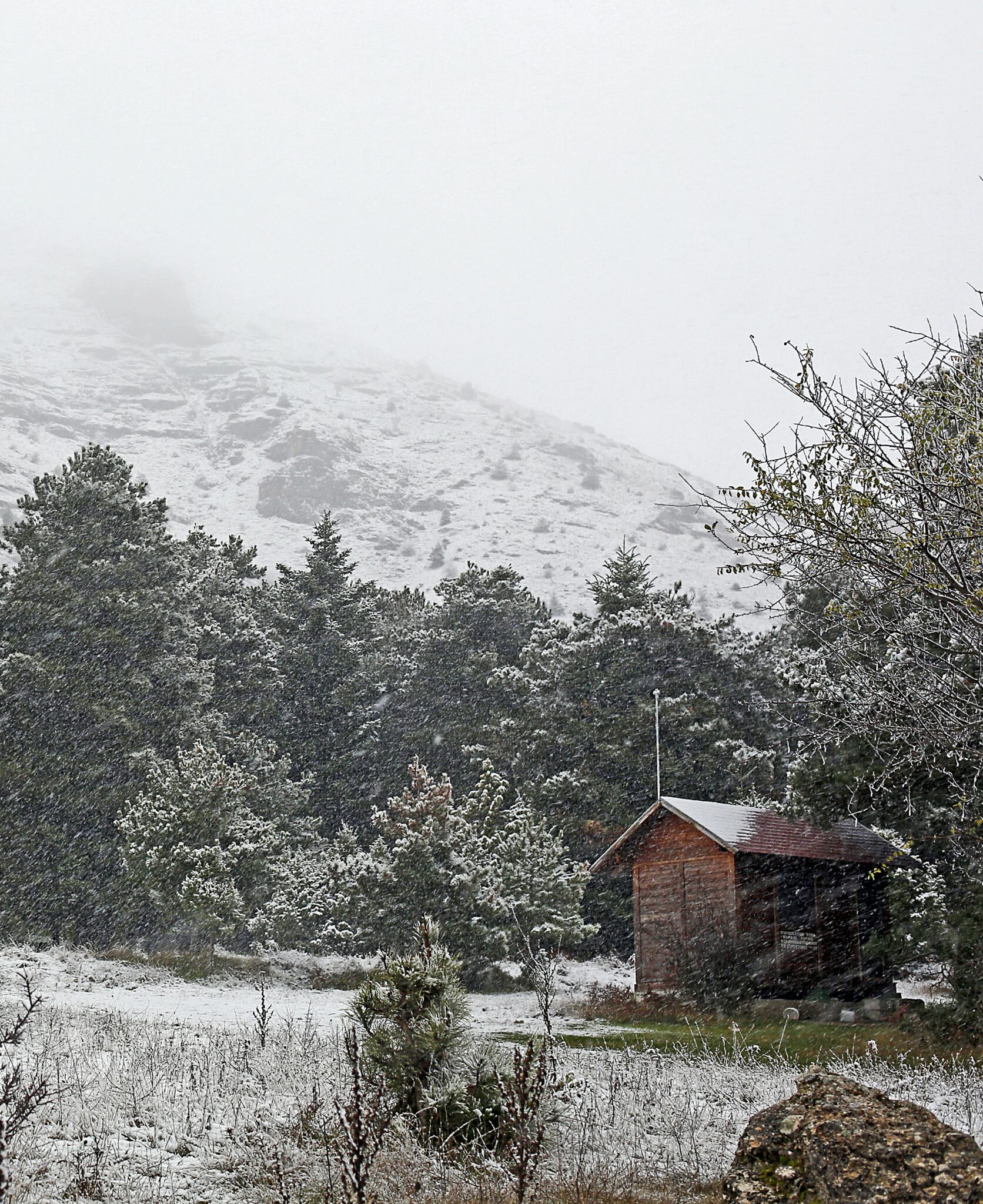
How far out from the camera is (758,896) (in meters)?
22.9

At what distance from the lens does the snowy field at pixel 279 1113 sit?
6250 mm

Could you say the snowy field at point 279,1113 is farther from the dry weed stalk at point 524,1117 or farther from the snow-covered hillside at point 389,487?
the snow-covered hillside at point 389,487

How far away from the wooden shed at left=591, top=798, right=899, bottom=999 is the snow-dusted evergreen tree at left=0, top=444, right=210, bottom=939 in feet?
48.4

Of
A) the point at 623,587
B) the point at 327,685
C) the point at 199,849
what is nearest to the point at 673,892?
the point at 199,849

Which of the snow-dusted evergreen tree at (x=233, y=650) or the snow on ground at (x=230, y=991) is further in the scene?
the snow-dusted evergreen tree at (x=233, y=650)

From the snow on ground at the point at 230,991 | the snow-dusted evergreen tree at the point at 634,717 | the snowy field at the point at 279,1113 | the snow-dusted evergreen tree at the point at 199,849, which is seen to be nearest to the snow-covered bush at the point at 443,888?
the snow on ground at the point at 230,991

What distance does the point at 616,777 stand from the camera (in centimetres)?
3394

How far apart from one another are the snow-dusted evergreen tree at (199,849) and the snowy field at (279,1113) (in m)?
10.8

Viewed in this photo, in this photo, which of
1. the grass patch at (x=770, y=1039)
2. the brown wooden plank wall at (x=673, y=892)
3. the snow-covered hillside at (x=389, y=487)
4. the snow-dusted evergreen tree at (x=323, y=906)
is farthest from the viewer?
the snow-covered hillside at (x=389, y=487)

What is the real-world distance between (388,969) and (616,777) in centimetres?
2691

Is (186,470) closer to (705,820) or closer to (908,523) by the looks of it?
(705,820)

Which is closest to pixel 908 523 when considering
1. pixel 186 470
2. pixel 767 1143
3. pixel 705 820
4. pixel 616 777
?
pixel 767 1143

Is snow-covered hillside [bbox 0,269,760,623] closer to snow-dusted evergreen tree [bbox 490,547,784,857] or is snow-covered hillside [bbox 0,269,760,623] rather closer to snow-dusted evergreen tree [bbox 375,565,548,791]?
snow-dusted evergreen tree [bbox 375,565,548,791]

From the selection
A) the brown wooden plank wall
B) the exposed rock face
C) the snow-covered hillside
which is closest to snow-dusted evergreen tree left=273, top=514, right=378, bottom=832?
the brown wooden plank wall
